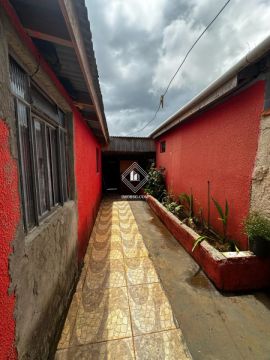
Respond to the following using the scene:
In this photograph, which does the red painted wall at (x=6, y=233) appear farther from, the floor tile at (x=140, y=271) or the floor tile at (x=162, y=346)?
the floor tile at (x=140, y=271)

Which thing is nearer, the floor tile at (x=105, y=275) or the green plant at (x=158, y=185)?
the floor tile at (x=105, y=275)

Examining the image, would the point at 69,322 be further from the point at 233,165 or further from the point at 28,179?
the point at 233,165

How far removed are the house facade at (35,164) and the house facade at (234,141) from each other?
254 centimetres

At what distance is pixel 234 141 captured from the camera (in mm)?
3484

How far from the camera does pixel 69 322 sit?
218cm

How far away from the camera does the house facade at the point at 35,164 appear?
1.18m

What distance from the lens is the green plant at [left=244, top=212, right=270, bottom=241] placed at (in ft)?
8.15

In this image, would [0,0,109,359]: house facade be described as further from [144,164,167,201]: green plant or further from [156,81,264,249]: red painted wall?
[144,164,167,201]: green plant

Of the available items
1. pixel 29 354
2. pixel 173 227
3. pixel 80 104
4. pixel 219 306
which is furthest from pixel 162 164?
pixel 29 354

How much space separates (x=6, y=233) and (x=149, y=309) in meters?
2.15

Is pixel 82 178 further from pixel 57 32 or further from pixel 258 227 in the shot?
pixel 258 227

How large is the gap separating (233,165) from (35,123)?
357cm

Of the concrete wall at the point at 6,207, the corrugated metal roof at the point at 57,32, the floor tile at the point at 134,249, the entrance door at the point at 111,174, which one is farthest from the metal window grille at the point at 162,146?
the concrete wall at the point at 6,207

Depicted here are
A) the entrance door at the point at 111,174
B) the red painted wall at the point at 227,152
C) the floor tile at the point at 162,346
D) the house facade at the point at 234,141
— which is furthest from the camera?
the entrance door at the point at 111,174
